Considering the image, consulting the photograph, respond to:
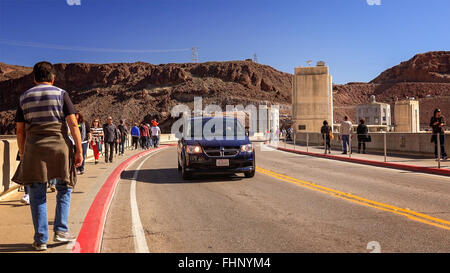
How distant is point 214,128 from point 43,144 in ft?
25.5

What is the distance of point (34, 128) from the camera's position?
4.38 m

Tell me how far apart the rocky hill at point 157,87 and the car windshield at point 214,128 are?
106952 mm

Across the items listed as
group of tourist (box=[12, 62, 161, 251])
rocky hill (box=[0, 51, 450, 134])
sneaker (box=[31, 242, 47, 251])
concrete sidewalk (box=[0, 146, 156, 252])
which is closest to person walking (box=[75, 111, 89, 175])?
concrete sidewalk (box=[0, 146, 156, 252])

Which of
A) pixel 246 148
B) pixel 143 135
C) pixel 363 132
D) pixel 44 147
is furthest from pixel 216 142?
pixel 143 135

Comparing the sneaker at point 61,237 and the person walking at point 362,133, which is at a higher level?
the person walking at point 362,133

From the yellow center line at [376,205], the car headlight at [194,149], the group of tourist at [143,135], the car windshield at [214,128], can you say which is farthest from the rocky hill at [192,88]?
the yellow center line at [376,205]

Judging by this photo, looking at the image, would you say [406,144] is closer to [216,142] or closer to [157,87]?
[216,142]

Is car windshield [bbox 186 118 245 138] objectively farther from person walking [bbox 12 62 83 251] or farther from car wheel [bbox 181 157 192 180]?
person walking [bbox 12 62 83 251]

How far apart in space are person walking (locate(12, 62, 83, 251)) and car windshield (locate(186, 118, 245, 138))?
706 centimetres

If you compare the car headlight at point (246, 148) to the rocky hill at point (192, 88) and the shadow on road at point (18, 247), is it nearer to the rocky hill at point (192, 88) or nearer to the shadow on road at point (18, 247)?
the shadow on road at point (18, 247)

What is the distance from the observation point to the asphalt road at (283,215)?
4840mm

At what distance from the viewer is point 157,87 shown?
144 metres

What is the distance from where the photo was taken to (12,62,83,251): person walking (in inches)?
170
